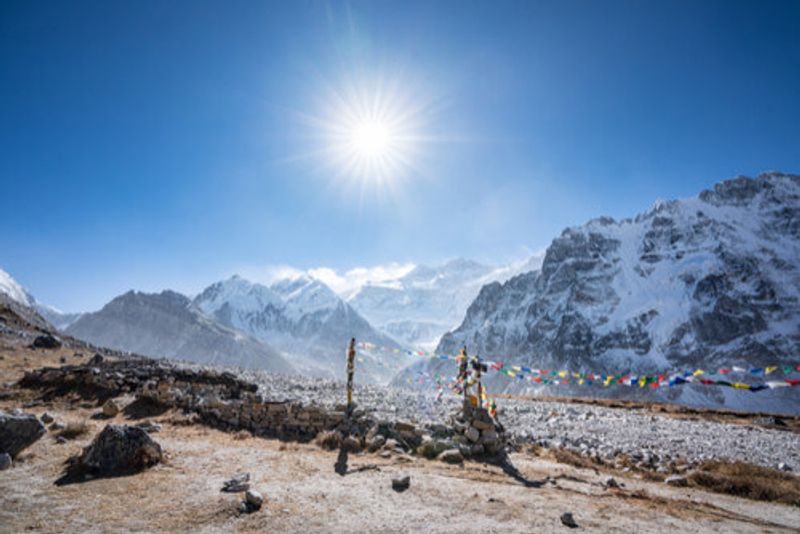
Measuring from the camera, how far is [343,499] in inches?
326

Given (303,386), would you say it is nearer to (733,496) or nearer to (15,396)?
(15,396)

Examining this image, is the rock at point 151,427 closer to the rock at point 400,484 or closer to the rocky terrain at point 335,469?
the rocky terrain at point 335,469

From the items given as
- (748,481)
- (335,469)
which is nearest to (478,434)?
(335,469)

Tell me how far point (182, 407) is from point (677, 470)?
17.2 m

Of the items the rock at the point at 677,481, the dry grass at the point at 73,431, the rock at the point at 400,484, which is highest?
the dry grass at the point at 73,431

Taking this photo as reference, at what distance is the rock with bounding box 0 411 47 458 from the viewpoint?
9430 millimetres

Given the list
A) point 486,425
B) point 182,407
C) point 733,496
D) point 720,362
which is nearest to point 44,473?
point 182,407

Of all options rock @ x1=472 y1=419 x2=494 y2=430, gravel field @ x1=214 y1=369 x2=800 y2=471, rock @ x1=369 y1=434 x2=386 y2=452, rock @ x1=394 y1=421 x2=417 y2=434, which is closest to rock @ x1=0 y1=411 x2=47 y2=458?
rock @ x1=369 y1=434 x2=386 y2=452

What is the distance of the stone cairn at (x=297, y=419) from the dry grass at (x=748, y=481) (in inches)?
213

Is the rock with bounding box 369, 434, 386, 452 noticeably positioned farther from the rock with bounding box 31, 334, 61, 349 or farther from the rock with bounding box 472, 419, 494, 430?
the rock with bounding box 31, 334, 61, 349

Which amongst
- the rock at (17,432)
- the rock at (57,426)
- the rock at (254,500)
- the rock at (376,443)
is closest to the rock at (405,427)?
the rock at (376,443)

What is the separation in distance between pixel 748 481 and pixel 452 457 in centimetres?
760

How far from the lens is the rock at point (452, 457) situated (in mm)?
11633

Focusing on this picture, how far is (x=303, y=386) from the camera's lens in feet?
82.5
